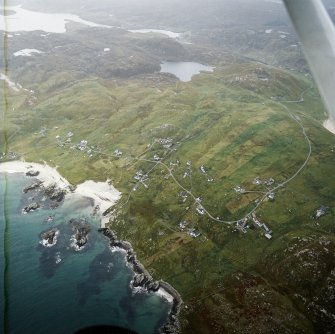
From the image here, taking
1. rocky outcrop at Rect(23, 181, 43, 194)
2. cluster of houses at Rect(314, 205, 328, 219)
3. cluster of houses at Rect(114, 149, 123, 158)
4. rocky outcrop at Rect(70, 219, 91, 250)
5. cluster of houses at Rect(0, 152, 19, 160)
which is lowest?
cluster of houses at Rect(0, 152, 19, 160)

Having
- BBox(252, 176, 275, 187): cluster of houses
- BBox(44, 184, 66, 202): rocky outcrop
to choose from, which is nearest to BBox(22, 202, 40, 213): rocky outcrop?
BBox(44, 184, 66, 202): rocky outcrop

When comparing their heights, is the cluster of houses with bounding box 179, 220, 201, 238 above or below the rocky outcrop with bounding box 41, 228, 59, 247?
above

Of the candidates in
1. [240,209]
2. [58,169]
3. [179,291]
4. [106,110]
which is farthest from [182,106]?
[179,291]

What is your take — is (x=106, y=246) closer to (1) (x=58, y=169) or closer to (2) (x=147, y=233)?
(2) (x=147, y=233)

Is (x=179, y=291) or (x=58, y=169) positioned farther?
(x=58, y=169)

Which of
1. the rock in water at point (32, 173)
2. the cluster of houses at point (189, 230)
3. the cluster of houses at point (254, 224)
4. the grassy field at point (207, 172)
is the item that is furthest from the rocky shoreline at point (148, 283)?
the rock in water at point (32, 173)

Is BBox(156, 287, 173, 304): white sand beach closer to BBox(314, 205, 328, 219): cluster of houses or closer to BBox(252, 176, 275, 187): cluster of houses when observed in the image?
BBox(314, 205, 328, 219): cluster of houses

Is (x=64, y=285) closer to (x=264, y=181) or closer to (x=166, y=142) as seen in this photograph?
(x=264, y=181)
